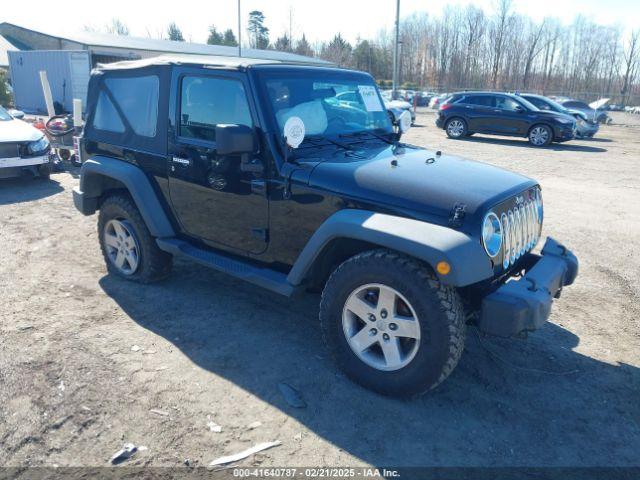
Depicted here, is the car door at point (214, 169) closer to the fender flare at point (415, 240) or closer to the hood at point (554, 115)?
the fender flare at point (415, 240)

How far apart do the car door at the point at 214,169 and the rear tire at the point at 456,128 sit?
15687mm

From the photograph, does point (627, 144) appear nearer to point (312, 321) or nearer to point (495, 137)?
point (495, 137)

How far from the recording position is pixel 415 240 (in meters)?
2.88

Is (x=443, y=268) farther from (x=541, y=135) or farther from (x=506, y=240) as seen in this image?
(x=541, y=135)

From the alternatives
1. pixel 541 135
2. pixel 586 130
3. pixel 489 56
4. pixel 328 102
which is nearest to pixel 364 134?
pixel 328 102

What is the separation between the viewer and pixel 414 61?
74.2 meters

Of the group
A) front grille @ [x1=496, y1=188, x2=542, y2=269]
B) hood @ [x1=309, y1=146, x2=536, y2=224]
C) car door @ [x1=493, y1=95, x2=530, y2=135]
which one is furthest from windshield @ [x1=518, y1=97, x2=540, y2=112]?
hood @ [x1=309, y1=146, x2=536, y2=224]

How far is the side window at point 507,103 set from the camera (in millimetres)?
17266

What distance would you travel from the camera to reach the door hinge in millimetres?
3855

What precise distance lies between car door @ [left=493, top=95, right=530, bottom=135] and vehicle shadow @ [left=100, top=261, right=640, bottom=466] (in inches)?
563

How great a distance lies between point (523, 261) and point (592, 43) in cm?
7840

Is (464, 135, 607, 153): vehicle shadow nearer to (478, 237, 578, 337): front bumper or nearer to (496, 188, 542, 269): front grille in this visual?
(496, 188, 542, 269): front grille

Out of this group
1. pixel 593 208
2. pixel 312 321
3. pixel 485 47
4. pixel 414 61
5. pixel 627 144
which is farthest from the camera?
pixel 414 61

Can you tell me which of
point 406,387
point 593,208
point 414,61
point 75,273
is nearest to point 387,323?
point 406,387
